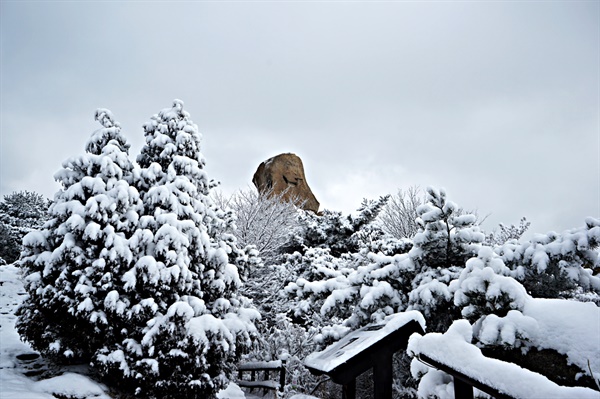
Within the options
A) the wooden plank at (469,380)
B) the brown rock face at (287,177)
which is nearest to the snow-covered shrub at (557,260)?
the wooden plank at (469,380)

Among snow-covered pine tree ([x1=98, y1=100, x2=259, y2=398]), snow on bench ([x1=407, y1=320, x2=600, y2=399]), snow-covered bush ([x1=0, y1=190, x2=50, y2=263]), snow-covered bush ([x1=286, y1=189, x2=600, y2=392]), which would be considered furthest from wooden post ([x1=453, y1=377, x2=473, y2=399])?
snow-covered bush ([x1=0, y1=190, x2=50, y2=263])

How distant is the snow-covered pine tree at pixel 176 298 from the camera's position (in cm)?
539

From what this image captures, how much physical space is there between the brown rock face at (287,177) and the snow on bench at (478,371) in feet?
83.4

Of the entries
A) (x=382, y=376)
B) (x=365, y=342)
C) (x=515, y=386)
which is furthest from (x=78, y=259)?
(x=515, y=386)

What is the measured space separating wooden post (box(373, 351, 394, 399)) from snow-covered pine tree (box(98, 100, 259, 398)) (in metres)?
3.34

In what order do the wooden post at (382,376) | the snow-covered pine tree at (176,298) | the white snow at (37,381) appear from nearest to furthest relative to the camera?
the wooden post at (382,376) < the white snow at (37,381) < the snow-covered pine tree at (176,298)

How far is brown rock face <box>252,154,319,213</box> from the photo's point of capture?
92.8 ft

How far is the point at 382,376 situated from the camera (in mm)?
2920

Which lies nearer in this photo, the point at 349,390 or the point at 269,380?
the point at 349,390

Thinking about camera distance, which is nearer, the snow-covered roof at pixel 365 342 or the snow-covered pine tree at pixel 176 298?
the snow-covered roof at pixel 365 342

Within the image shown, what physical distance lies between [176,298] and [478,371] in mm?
5316

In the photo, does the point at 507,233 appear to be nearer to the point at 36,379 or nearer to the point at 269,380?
the point at 269,380

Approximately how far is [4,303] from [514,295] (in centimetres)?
1310

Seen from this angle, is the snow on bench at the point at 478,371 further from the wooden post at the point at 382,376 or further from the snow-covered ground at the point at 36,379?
the snow-covered ground at the point at 36,379
